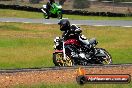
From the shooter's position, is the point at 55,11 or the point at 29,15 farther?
the point at 29,15

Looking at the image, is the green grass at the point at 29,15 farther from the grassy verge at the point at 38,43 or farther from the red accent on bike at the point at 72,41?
the red accent on bike at the point at 72,41

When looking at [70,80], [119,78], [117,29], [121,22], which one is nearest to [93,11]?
[121,22]

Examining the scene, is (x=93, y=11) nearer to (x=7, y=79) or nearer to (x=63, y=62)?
(x=63, y=62)

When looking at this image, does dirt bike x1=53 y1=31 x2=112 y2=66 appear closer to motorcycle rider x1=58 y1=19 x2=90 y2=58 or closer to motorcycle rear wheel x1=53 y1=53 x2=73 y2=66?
motorcycle rear wheel x1=53 y1=53 x2=73 y2=66

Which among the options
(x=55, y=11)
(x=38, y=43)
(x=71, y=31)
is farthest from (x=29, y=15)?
(x=71, y=31)

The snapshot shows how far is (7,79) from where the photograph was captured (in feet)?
34.8

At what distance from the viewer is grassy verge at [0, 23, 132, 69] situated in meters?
15.7

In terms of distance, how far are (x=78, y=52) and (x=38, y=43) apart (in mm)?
7903

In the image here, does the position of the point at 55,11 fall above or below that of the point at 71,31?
below

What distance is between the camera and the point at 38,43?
2095 cm

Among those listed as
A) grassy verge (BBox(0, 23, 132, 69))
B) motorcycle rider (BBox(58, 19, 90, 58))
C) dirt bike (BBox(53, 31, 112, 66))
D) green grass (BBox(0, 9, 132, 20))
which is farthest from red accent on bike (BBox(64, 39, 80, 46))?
green grass (BBox(0, 9, 132, 20))

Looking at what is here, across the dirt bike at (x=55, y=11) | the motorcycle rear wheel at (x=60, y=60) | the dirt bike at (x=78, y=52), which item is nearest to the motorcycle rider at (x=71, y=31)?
the dirt bike at (x=78, y=52)

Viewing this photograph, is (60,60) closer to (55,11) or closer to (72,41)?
(72,41)

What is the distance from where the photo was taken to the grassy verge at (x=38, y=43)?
1574 cm
